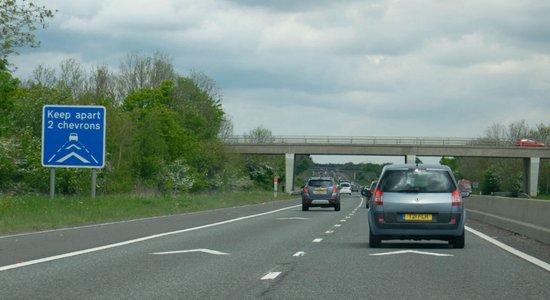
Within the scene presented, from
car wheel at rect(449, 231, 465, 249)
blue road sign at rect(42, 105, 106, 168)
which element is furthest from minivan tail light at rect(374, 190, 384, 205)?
blue road sign at rect(42, 105, 106, 168)

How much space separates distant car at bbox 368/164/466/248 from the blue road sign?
17.1 metres

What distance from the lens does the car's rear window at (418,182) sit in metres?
17.3

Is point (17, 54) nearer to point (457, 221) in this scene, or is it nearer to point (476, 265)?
point (457, 221)

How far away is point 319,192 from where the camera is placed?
4194cm

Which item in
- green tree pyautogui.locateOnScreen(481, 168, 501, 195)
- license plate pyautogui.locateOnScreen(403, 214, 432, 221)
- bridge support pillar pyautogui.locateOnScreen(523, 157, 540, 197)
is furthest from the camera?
green tree pyautogui.locateOnScreen(481, 168, 501, 195)

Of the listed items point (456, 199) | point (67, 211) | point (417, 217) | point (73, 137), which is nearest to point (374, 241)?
point (417, 217)

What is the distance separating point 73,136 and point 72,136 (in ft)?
0.14

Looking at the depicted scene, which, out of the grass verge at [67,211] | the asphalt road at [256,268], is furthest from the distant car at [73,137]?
the asphalt road at [256,268]

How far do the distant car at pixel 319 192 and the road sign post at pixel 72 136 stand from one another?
1220 centimetres

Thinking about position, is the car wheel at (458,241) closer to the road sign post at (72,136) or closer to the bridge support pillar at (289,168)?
the road sign post at (72,136)

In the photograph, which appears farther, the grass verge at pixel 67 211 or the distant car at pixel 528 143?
the distant car at pixel 528 143

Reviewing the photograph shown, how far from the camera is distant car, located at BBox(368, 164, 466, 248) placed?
56.0 ft

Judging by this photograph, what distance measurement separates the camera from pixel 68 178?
49.8 m

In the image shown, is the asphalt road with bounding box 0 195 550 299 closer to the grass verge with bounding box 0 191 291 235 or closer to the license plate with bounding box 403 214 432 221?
the license plate with bounding box 403 214 432 221
